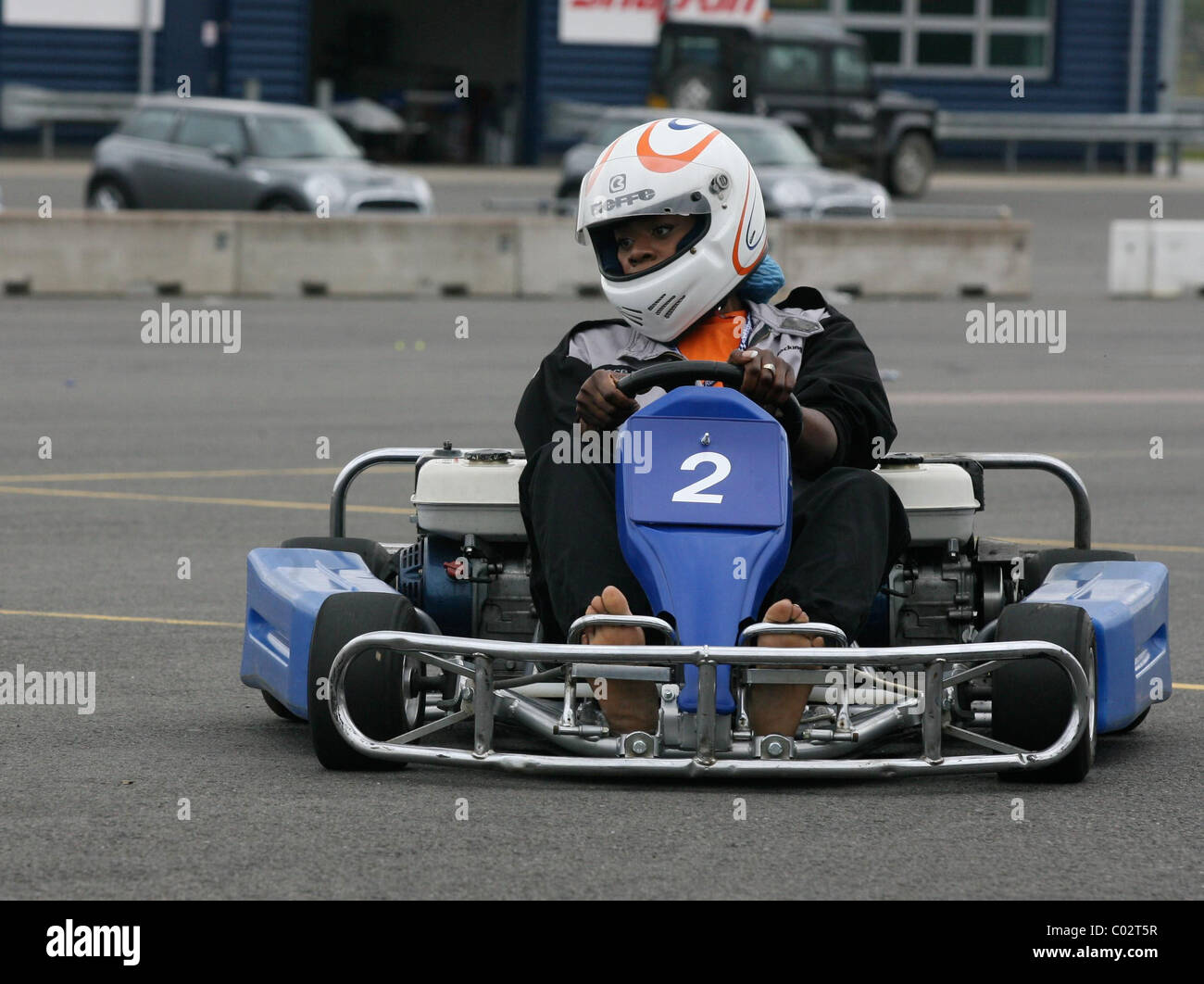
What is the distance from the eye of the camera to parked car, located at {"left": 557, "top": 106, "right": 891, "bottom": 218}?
2503cm

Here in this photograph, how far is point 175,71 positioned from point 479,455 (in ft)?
107

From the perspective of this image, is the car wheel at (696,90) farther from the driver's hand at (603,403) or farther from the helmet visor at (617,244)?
the driver's hand at (603,403)

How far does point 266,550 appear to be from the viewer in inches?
236

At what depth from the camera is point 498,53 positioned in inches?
1687

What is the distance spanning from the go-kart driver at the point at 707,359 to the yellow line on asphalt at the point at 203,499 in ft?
12.5

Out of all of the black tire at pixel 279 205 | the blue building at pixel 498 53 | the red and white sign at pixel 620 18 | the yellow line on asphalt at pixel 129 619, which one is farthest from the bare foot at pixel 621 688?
the red and white sign at pixel 620 18

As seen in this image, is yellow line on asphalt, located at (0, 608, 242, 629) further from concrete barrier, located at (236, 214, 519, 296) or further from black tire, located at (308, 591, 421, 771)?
concrete barrier, located at (236, 214, 519, 296)

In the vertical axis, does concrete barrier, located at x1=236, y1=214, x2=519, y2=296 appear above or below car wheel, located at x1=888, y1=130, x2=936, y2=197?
below

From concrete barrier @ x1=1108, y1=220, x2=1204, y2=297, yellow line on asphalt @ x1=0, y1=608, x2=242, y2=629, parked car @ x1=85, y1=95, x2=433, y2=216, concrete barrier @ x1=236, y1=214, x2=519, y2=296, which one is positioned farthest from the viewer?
parked car @ x1=85, y1=95, x2=433, y2=216

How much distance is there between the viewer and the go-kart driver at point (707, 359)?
16.9 feet

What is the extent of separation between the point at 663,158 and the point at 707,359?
50 centimetres

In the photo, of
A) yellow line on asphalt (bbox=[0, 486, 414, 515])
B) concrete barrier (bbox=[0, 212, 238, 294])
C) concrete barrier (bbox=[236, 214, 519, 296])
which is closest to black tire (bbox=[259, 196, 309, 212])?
concrete barrier (bbox=[236, 214, 519, 296])

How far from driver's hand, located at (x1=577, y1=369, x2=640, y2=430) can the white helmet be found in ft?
1.21

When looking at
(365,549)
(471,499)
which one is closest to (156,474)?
Answer: (365,549)
